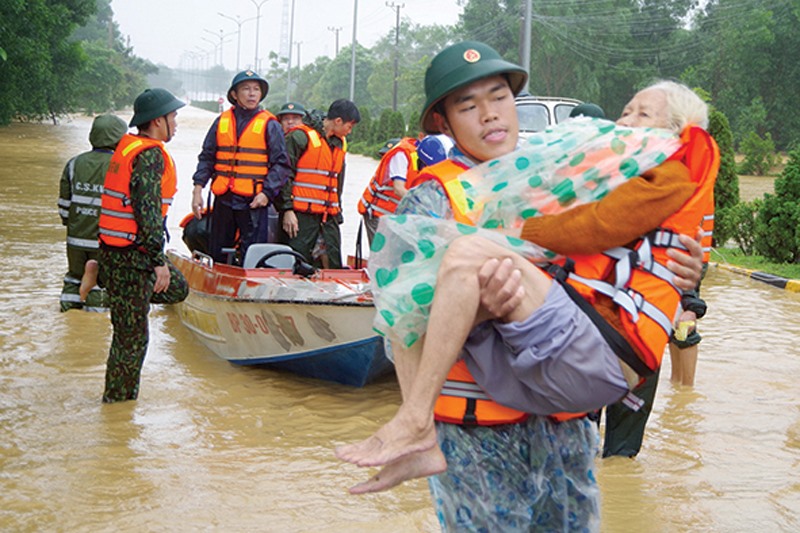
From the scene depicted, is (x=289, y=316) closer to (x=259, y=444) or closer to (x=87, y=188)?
(x=259, y=444)

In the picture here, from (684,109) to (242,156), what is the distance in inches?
253

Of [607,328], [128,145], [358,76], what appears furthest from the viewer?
[358,76]

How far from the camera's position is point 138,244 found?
6492 mm

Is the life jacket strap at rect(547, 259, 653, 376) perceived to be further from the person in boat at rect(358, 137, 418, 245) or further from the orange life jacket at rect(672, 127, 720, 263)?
the person in boat at rect(358, 137, 418, 245)

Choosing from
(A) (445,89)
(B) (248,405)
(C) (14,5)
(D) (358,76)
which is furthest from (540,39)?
(A) (445,89)

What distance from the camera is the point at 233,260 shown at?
9.32 m

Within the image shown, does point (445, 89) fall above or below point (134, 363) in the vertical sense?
above

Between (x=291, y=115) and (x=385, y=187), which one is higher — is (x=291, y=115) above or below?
above

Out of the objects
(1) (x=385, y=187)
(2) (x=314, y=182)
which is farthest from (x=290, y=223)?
(1) (x=385, y=187)

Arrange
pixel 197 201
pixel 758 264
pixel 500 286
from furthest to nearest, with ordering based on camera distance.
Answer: pixel 758 264
pixel 197 201
pixel 500 286

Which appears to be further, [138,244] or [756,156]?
[756,156]

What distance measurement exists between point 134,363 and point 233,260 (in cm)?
260

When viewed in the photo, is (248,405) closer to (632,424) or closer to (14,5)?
(632,424)

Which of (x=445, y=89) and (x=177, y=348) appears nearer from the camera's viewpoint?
(x=445, y=89)
